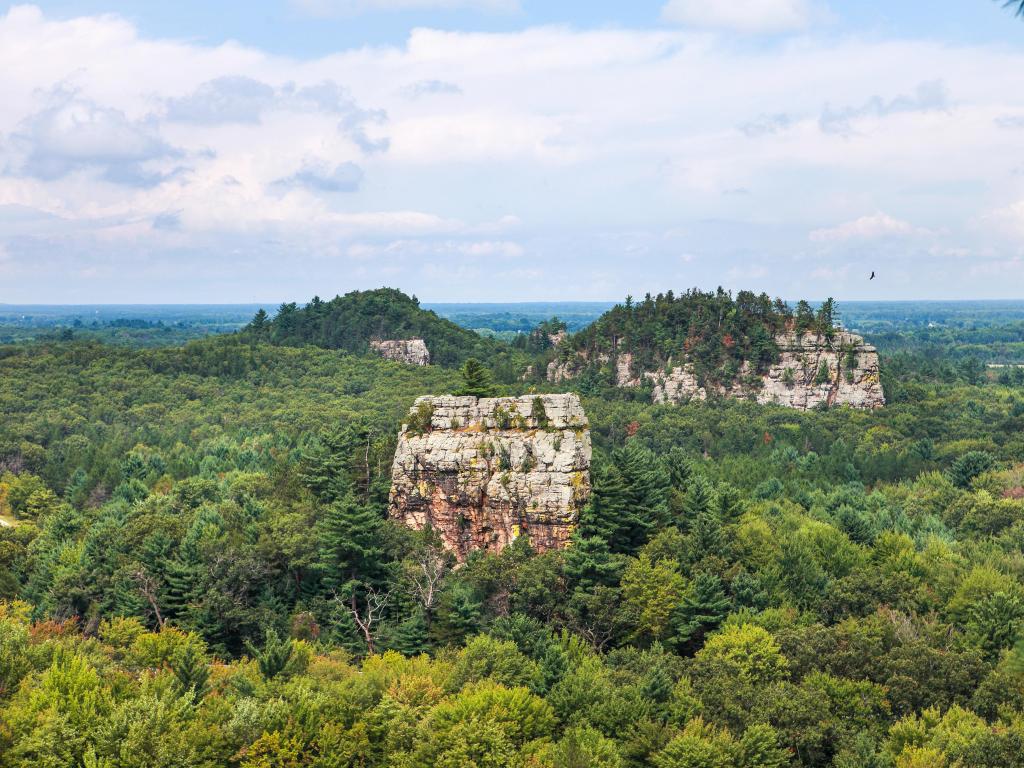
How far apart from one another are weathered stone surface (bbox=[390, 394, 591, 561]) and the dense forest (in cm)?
141

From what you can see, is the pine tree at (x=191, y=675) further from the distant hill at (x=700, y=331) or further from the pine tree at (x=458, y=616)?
the distant hill at (x=700, y=331)

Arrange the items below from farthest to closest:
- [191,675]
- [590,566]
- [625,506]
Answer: [625,506]
[590,566]
[191,675]

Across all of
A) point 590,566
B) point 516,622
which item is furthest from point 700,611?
point 516,622

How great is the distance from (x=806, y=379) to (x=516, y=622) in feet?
270

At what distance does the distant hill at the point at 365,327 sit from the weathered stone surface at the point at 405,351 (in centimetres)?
157

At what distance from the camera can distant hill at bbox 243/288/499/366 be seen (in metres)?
140

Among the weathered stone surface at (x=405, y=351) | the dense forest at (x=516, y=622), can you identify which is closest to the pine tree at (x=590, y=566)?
the dense forest at (x=516, y=622)

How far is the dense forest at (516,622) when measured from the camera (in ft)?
93.8

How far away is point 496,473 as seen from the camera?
4788 cm

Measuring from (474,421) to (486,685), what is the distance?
19991 millimetres

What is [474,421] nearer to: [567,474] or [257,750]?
[567,474]

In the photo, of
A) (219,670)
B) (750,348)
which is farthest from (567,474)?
(750,348)

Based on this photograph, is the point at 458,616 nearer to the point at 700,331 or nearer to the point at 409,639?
the point at 409,639

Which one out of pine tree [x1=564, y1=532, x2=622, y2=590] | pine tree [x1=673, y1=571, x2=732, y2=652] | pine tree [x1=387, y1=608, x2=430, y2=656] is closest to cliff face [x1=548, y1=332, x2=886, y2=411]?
pine tree [x1=564, y1=532, x2=622, y2=590]
